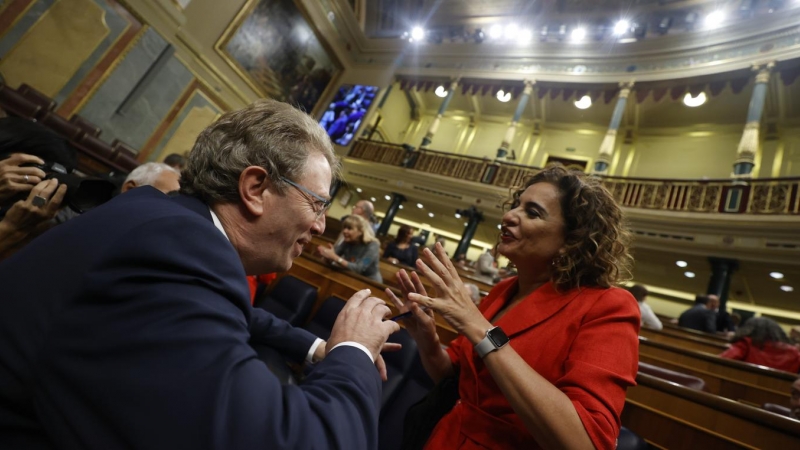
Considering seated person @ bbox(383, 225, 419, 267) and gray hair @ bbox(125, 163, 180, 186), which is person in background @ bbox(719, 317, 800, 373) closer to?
seated person @ bbox(383, 225, 419, 267)

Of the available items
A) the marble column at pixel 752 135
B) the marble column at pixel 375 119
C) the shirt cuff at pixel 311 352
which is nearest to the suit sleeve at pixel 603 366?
the shirt cuff at pixel 311 352

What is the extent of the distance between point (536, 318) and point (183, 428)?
88cm

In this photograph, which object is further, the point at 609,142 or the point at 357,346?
the point at 609,142

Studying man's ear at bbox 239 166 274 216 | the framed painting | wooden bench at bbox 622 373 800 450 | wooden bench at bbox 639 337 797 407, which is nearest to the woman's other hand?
man's ear at bbox 239 166 274 216

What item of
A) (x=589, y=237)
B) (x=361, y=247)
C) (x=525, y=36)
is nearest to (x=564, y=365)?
(x=589, y=237)

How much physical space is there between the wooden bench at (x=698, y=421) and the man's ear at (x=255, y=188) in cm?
190

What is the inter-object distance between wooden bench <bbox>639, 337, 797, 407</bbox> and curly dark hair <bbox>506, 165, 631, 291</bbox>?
241cm

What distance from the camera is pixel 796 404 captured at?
1721 millimetres

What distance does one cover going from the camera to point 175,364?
18.5 inches

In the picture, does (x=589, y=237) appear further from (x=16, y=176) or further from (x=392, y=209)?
(x=392, y=209)

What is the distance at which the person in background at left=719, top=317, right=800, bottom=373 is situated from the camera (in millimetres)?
3082

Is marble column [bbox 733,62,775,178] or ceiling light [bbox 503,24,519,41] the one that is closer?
marble column [bbox 733,62,775,178]

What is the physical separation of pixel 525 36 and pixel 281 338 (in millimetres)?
11665

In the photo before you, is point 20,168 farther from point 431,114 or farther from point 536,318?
point 431,114
